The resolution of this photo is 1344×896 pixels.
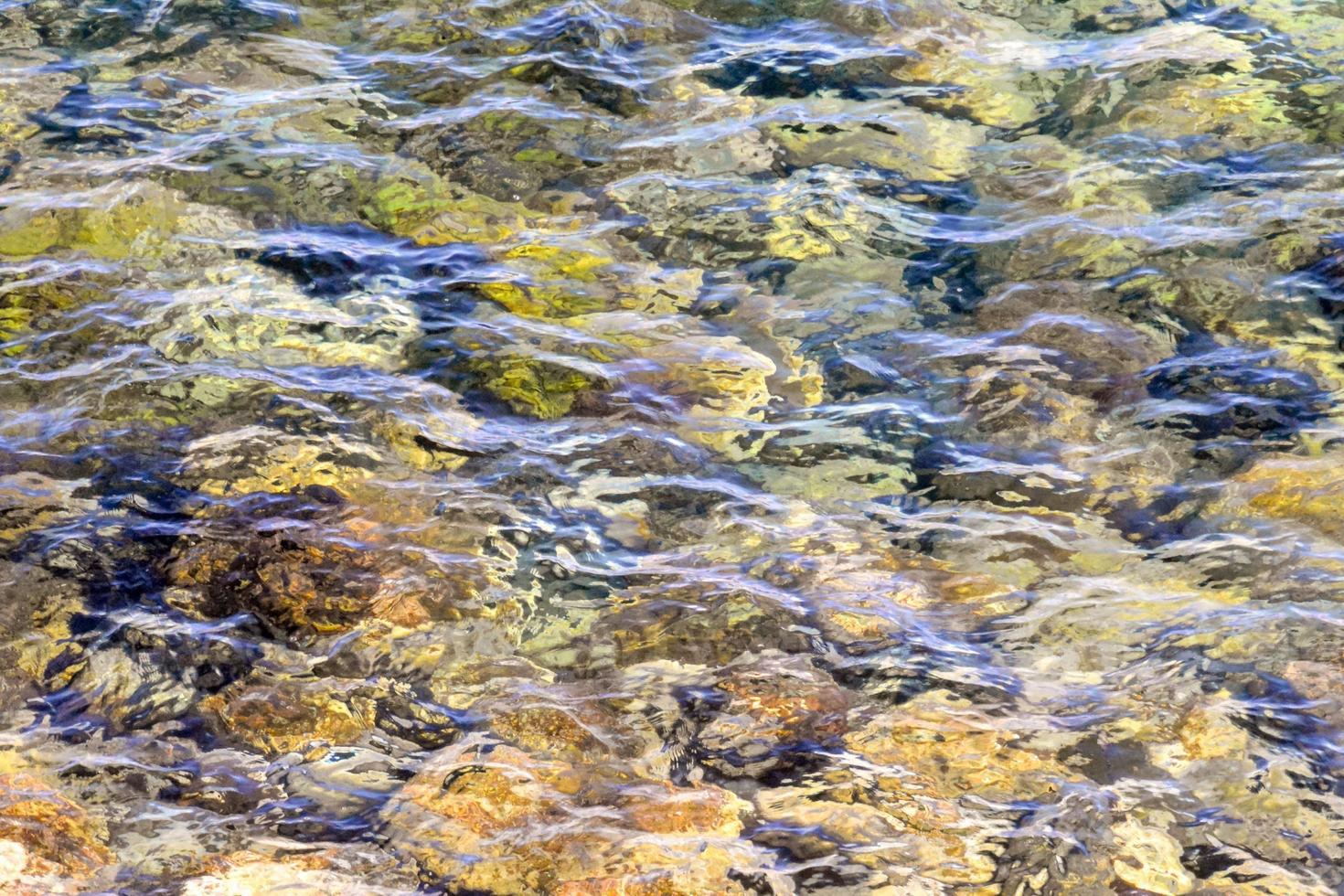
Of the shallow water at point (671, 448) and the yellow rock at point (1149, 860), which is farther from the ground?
the shallow water at point (671, 448)

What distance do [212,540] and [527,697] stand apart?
2.14 metres

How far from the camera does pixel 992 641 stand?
5852 millimetres

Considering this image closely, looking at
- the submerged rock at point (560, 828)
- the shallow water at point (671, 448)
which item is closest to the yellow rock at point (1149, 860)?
the shallow water at point (671, 448)

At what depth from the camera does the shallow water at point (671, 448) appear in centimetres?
498

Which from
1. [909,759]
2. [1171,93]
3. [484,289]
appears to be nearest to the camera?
[909,759]

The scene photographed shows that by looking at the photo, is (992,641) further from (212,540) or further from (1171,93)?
(1171,93)

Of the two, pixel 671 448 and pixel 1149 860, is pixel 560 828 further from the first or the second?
pixel 671 448

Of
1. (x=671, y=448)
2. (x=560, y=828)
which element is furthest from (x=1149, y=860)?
(x=671, y=448)

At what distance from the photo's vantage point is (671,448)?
279 inches

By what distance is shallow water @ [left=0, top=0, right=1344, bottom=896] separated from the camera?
4.98 meters

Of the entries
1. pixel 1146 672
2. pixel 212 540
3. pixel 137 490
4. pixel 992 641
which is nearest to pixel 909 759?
pixel 992 641

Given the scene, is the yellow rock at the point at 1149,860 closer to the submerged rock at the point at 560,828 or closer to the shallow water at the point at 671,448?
the shallow water at the point at 671,448

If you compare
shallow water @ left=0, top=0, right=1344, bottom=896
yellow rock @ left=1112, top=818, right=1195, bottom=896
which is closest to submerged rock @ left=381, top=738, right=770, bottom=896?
shallow water @ left=0, top=0, right=1344, bottom=896

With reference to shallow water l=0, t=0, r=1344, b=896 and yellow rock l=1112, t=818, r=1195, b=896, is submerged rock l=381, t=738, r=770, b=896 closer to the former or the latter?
shallow water l=0, t=0, r=1344, b=896
